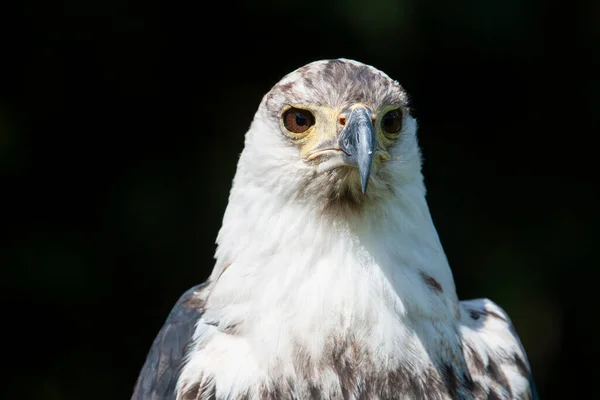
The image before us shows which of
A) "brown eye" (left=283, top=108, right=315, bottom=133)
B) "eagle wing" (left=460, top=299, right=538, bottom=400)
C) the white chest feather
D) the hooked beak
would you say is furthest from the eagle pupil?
"eagle wing" (left=460, top=299, right=538, bottom=400)

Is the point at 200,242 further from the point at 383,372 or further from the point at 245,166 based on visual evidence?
the point at 383,372

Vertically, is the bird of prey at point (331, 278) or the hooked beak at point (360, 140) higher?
the hooked beak at point (360, 140)

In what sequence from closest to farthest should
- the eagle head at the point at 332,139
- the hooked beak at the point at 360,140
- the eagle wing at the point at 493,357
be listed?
1. the hooked beak at the point at 360,140
2. the eagle head at the point at 332,139
3. the eagle wing at the point at 493,357

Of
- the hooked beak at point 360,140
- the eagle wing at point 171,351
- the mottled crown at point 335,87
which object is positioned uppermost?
the mottled crown at point 335,87

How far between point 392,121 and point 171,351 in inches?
44.5

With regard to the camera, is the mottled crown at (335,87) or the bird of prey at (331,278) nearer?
the bird of prey at (331,278)

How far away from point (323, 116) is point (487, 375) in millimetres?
1066

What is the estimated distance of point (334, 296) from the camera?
267 cm

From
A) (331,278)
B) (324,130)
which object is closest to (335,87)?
(324,130)

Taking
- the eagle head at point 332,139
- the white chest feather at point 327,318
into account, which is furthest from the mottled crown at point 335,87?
the white chest feather at point 327,318

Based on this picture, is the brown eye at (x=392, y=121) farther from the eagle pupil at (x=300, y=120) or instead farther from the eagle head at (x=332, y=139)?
the eagle pupil at (x=300, y=120)

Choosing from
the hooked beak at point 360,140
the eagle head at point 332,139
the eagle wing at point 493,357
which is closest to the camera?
the hooked beak at point 360,140

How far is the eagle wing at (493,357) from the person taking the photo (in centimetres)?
286

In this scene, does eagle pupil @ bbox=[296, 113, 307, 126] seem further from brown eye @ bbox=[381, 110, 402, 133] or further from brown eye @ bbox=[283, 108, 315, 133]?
brown eye @ bbox=[381, 110, 402, 133]
